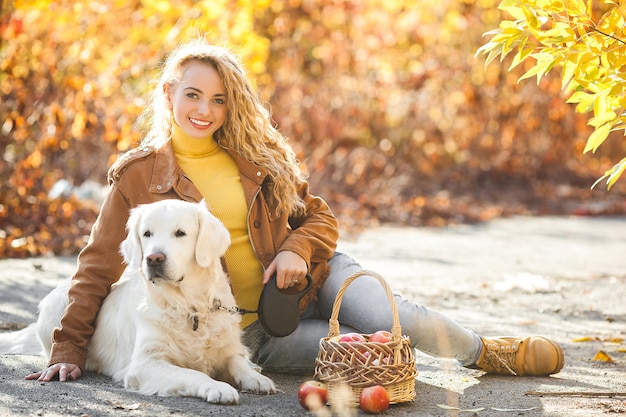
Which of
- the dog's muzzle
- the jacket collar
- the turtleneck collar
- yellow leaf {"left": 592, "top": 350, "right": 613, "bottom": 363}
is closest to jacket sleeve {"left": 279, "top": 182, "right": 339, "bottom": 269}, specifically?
the jacket collar

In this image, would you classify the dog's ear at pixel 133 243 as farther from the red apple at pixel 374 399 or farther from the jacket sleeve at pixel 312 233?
the red apple at pixel 374 399

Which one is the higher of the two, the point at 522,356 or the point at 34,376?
the point at 522,356

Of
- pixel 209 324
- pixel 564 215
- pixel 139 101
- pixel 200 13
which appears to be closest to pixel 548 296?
pixel 209 324

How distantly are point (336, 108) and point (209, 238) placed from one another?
418 inches

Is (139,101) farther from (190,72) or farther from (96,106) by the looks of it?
(190,72)

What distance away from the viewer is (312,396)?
335cm

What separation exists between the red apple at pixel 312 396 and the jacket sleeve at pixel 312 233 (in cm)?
80

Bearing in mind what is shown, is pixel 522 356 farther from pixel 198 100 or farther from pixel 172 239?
pixel 198 100

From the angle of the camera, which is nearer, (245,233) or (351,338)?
(351,338)

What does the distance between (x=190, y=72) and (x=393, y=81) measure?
11.4m

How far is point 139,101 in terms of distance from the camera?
8883mm

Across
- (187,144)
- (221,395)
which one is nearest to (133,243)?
(187,144)

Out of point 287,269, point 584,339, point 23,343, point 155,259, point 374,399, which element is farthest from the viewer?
point 584,339

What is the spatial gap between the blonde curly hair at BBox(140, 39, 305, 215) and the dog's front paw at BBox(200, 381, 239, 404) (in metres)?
1.08
